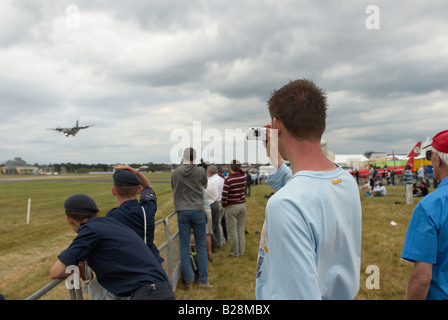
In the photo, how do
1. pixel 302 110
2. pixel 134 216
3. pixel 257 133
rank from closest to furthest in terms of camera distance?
pixel 302 110 → pixel 257 133 → pixel 134 216

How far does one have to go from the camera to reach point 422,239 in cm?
Answer: 181

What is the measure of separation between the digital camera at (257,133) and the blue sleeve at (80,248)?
5.64 feet

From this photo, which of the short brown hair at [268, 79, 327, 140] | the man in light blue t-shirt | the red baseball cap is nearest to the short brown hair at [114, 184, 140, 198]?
the man in light blue t-shirt

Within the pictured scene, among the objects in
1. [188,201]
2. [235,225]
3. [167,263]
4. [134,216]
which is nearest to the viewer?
[134,216]

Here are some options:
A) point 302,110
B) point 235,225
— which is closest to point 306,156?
point 302,110

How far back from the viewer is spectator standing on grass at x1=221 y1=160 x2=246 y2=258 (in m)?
7.25

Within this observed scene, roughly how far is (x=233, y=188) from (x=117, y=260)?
486 centimetres

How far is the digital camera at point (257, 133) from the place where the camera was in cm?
151

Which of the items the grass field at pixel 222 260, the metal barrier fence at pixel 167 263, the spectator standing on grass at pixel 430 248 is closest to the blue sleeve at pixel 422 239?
the spectator standing on grass at pixel 430 248

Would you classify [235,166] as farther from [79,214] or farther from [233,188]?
[79,214]

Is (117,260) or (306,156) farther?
(117,260)
